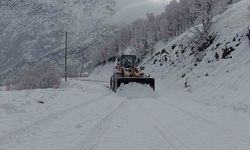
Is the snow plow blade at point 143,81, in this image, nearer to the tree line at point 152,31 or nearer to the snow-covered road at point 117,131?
the snow-covered road at point 117,131

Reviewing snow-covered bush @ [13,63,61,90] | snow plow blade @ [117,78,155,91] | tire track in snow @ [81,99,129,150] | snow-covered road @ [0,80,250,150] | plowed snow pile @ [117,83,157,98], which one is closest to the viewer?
tire track in snow @ [81,99,129,150]

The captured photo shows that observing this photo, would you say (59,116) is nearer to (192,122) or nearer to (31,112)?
(31,112)

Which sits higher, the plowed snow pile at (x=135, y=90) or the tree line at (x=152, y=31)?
the tree line at (x=152, y=31)

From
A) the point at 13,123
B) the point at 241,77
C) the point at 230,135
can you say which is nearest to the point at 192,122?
the point at 230,135

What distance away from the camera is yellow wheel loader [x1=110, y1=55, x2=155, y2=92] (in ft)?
96.4

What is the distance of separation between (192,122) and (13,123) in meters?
5.95

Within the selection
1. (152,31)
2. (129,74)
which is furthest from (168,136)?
(152,31)

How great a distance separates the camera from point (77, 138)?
9570 mm

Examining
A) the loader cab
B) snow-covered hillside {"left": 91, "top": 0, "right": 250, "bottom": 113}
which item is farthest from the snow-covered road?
the loader cab

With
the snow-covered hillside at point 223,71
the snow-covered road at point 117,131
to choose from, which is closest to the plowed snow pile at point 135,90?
the snow-covered hillside at point 223,71

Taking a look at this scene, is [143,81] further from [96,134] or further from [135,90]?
[96,134]

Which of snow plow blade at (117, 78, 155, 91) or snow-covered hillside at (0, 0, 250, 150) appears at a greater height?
snow plow blade at (117, 78, 155, 91)

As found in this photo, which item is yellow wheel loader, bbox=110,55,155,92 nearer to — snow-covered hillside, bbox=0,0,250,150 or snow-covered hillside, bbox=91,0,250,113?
snow-covered hillside, bbox=91,0,250,113

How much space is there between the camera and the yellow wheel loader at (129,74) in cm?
2938
